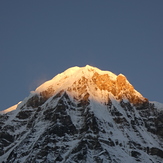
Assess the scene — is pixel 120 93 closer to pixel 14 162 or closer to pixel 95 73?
pixel 95 73

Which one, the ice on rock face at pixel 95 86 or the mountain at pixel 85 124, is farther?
the ice on rock face at pixel 95 86

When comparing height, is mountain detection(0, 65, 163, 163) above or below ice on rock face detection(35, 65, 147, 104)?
below

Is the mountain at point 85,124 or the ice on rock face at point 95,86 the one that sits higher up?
the ice on rock face at point 95,86

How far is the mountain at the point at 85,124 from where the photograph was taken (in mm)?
147750

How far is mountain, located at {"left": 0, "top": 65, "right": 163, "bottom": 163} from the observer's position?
147750mm

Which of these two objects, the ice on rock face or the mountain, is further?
the ice on rock face

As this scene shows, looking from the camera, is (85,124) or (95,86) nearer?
(85,124)

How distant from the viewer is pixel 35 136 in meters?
158

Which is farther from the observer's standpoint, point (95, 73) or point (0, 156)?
point (95, 73)

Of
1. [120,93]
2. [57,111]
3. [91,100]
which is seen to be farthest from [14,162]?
[120,93]

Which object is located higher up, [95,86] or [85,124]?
A: [95,86]

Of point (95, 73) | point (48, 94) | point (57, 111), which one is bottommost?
point (57, 111)

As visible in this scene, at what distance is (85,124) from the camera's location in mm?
158625

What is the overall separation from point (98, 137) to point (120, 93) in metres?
33.5
